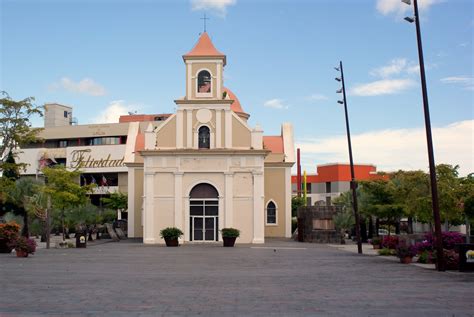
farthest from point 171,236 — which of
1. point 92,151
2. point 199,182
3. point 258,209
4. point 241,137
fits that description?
point 92,151

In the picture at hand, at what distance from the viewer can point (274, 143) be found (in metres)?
60.0

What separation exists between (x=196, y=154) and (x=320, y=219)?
11946mm

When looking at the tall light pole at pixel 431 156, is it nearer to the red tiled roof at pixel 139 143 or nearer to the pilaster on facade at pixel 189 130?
the pilaster on facade at pixel 189 130

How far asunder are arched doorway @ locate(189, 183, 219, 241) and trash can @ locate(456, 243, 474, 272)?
28.3 metres

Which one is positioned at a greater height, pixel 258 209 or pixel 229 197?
pixel 229 197

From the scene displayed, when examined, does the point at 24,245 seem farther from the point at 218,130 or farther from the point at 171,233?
the point at 218,130

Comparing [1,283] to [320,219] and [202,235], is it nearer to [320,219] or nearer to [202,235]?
[202,235]

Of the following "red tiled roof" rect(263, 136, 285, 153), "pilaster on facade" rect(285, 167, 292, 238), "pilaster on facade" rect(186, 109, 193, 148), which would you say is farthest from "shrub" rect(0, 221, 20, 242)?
"red tiled roof" rect(263, 136, 285, 153)

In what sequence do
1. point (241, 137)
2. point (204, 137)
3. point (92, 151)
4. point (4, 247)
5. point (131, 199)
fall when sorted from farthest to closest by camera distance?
point (92, 151) < point (131, 199) < point (241, 137) < point (204, 137) < point (4, 247)

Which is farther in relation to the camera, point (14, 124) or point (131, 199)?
point (131, 199)

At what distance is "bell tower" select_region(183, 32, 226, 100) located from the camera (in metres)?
49.6

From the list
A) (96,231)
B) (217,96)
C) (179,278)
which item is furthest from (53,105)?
(179,278)

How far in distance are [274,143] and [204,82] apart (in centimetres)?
1280

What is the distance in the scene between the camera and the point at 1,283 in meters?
17.3
